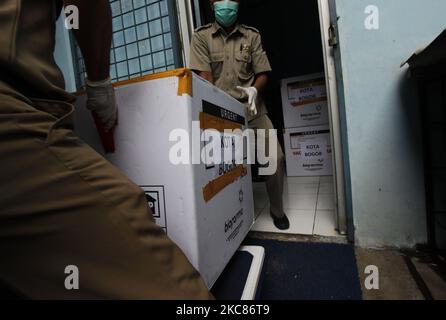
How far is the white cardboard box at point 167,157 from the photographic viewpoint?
59cm

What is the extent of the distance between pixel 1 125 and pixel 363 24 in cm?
120

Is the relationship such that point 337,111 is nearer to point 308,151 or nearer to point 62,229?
point 62,229

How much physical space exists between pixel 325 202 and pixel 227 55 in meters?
1.08

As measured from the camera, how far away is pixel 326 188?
1.99 m

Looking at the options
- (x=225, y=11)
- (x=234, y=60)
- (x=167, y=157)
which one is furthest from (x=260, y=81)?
(x=167, y=157)

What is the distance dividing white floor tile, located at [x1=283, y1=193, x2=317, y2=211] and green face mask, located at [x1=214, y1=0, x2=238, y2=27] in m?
1.13

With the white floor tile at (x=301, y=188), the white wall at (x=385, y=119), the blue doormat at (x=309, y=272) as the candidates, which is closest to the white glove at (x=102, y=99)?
the blue doormat at (x=309, y=272)

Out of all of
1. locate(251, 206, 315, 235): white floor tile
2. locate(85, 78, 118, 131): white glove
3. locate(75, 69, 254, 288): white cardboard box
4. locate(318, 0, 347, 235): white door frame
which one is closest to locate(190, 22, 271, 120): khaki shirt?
locate(318, 0, 347, 235): white door frame

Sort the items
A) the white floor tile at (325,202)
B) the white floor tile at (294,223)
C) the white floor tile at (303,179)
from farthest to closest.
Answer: the white floor tile at (303,179) → the white floor tile at (325,202) → the white floor tile at (294,223)

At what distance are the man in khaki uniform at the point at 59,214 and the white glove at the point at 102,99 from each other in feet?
0.54

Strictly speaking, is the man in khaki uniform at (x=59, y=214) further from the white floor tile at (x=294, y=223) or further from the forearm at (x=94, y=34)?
the white floor tile at (x=294, y=223)

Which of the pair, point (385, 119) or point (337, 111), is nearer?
point (385, 119)

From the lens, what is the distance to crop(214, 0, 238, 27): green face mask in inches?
51.9

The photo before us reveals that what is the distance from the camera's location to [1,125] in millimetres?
341
